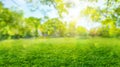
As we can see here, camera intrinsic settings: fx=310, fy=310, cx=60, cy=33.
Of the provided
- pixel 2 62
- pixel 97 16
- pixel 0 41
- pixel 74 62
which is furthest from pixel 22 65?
pixel 0 41

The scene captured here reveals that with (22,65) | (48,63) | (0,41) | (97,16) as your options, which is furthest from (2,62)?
(0,41)

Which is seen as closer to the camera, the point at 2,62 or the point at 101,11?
the point at 101,11

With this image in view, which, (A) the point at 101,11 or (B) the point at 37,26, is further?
(A) the point at 101,11

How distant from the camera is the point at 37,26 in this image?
4168 mm

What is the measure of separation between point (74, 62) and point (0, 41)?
601 cm

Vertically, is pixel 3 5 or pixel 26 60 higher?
pixel 3 5

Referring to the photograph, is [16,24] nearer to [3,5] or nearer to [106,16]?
[3,5]

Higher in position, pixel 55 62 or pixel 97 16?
pixel 97 16

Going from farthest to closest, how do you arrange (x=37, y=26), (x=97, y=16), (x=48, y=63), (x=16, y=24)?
1. (x=16, y=24)
2. (x=48, y=63)
3. (x=97, y=16)
4. (x=37, y=26)

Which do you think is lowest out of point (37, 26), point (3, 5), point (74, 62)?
point (74, 62)

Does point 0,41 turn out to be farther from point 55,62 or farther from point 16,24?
point 55,62

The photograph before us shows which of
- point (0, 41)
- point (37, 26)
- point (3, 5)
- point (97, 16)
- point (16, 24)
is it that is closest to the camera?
point (37, 26)

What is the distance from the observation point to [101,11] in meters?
4.62

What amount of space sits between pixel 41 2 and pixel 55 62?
1276 millimetres
